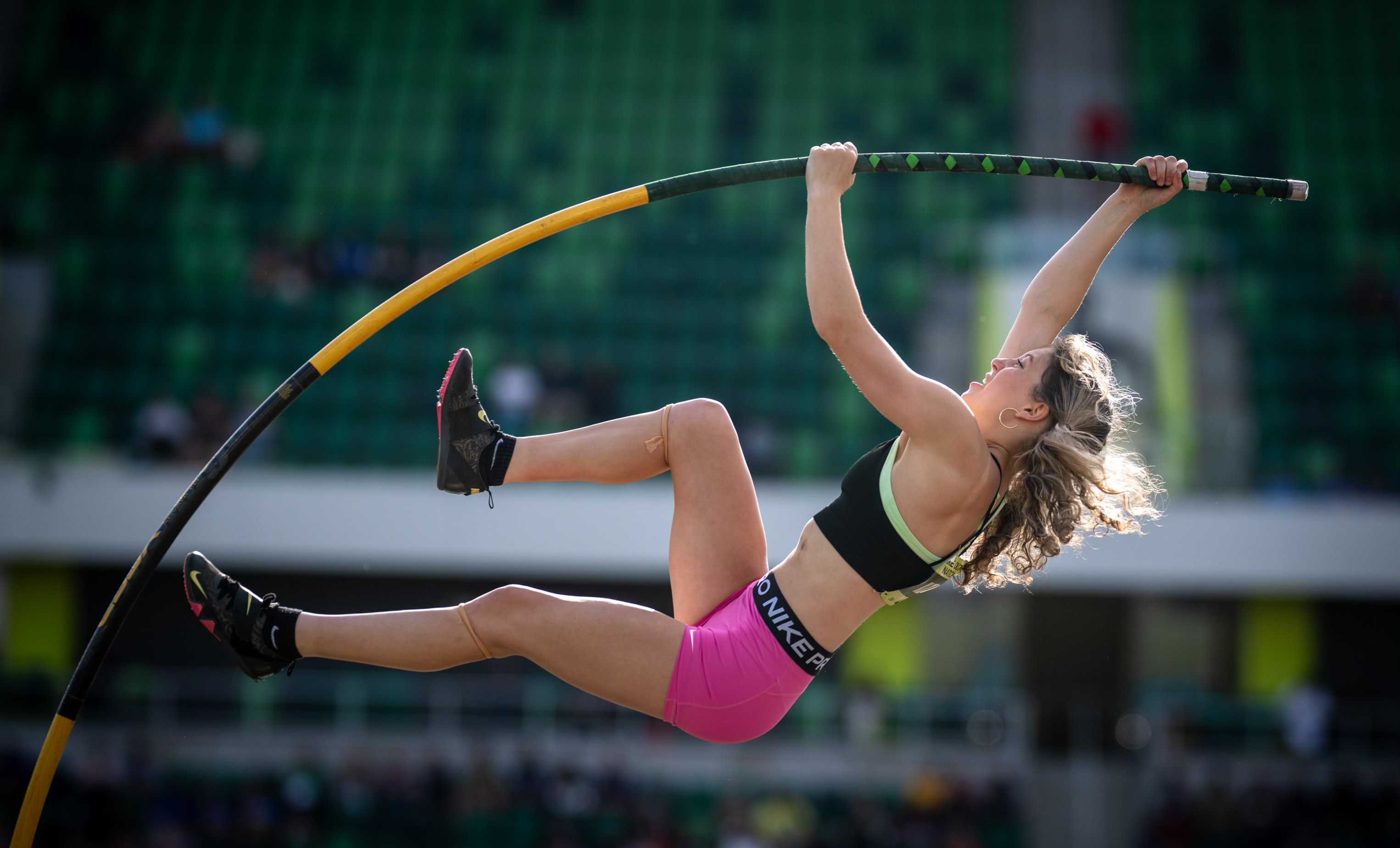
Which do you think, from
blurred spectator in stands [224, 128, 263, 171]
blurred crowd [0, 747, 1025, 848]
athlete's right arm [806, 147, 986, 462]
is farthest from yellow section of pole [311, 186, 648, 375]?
blurred spectator in stands [224, 128, 263, 171]

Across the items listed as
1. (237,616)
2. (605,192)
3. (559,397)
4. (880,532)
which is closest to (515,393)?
(559,397)

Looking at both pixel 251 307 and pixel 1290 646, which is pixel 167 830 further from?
pixel 1290 646

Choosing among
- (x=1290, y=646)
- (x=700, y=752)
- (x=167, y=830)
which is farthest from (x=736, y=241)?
(x=167, y=830)

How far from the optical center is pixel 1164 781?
414 inches

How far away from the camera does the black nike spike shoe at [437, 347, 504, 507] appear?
3.52 metres

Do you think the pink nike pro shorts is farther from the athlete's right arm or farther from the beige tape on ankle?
the athlete's right arm

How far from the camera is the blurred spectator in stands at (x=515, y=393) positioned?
11516mm

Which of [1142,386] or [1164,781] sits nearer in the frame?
[1164,781]

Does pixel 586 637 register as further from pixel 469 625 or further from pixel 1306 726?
pixel 1306 726

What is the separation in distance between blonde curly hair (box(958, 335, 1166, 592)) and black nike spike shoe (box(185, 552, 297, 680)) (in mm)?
1838

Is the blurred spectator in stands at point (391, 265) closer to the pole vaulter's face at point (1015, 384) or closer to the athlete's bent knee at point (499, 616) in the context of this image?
the athlete's bent knee at point (499, 616)

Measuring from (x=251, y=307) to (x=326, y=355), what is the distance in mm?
9976

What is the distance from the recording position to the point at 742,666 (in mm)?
3262

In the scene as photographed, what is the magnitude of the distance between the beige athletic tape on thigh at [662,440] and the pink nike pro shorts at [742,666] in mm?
→ 446
